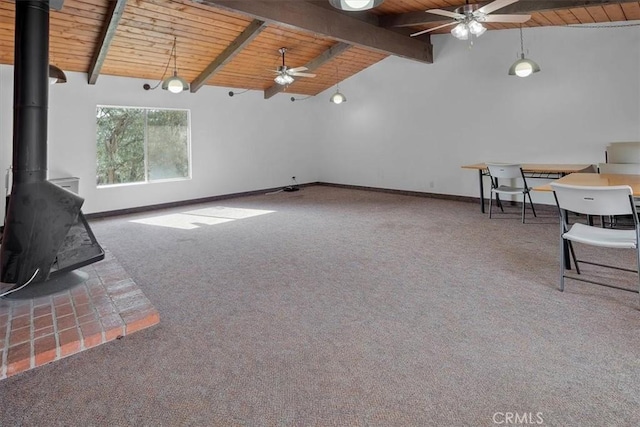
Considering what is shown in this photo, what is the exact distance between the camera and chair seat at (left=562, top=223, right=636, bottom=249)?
2.53 m

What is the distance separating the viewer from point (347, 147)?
30.9 feet

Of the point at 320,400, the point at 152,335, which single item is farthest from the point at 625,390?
the point at 152,335

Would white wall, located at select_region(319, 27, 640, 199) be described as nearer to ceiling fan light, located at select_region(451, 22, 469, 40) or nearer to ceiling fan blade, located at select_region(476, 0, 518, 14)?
ceiling fan light, located at select_region(451, 22, 469, 40)

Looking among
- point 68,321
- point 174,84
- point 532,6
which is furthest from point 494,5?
point 68,321

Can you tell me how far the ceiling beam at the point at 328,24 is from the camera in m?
4.48

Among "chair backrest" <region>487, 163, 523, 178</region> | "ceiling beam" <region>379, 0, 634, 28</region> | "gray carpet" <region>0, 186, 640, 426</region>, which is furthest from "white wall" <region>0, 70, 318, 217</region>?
"chair backrest" <region>487, 163, 523, 178</region>

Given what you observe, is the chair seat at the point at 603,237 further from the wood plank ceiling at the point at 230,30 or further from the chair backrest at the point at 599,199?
the wood plank ceiling at the point at 230,30

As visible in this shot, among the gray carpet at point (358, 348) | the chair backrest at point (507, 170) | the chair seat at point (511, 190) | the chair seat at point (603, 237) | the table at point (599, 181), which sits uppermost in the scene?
the chair backrest at point (507, 170)

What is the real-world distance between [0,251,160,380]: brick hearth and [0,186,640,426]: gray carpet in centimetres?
7

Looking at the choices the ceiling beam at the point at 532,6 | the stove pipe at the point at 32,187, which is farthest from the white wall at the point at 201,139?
the ceiling beam at the point at 532,6

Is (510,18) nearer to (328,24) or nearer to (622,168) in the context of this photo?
(622,168)

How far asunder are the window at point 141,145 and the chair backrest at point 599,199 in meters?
6.87

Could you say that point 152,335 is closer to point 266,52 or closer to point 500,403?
point 500,403
